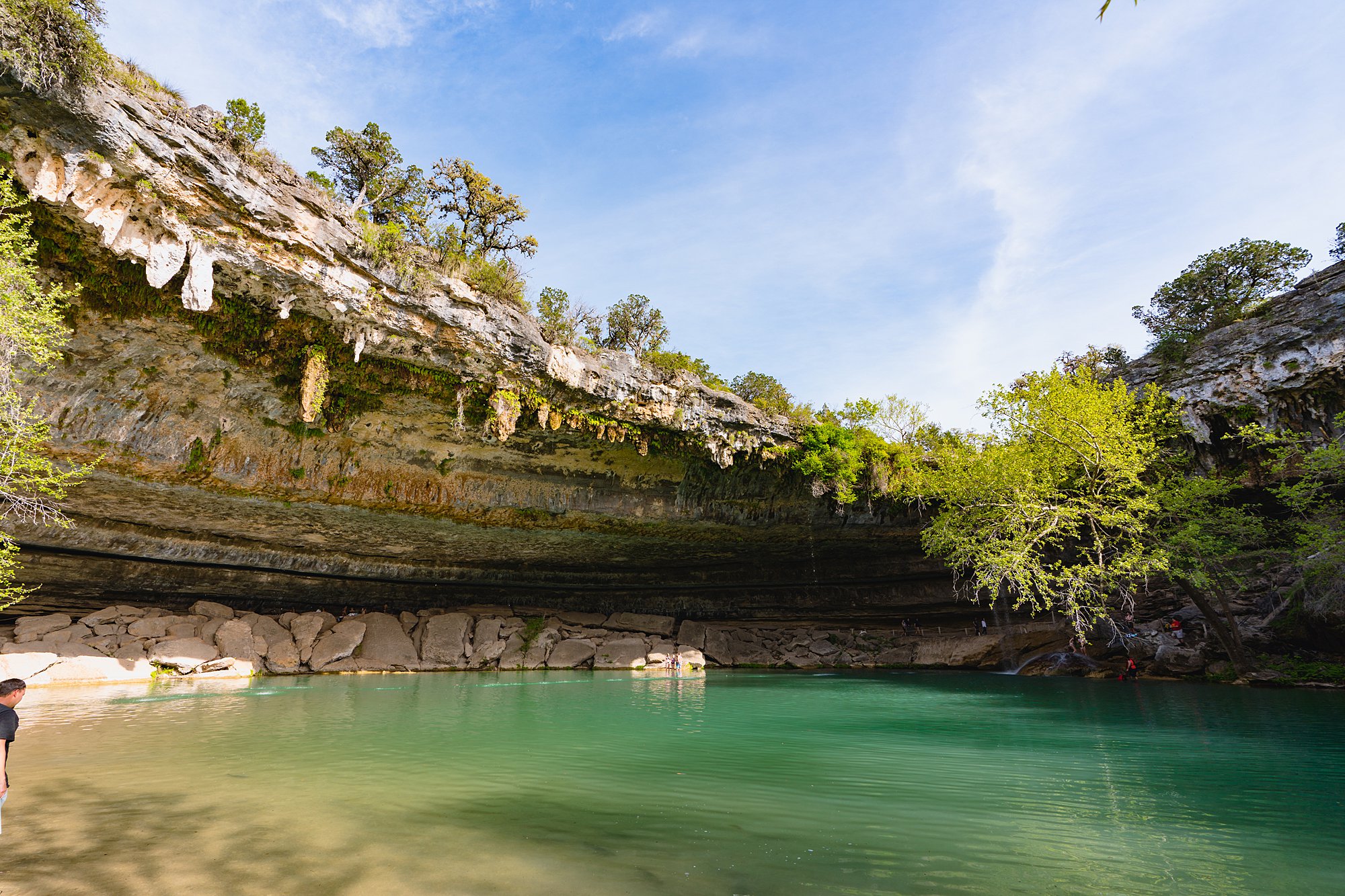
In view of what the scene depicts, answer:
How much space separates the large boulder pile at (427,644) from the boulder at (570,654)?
4 cm

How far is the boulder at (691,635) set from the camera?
29.8m

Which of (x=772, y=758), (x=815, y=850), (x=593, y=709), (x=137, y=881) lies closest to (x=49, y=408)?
(x=593, y=709)

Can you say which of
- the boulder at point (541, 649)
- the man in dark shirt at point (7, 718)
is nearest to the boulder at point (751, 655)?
the boulder at point (541, 649)

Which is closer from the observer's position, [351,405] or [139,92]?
[139,92]

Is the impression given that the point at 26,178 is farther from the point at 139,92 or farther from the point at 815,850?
the point at 815,850

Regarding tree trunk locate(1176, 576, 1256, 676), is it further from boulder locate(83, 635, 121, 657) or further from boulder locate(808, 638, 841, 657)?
boulder locate(83, 635, 121, 657)

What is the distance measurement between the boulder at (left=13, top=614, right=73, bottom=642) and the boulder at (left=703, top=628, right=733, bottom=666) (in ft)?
79.4

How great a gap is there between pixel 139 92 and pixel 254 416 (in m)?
8.72

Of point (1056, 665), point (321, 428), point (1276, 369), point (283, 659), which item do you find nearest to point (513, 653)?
point (283, 659)

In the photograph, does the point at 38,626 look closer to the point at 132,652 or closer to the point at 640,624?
the point at 132,652

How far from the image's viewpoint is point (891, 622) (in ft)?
106

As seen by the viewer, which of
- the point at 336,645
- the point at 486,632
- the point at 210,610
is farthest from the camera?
the point at 486,632

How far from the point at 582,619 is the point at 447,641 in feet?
21.4

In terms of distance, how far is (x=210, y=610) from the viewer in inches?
870
